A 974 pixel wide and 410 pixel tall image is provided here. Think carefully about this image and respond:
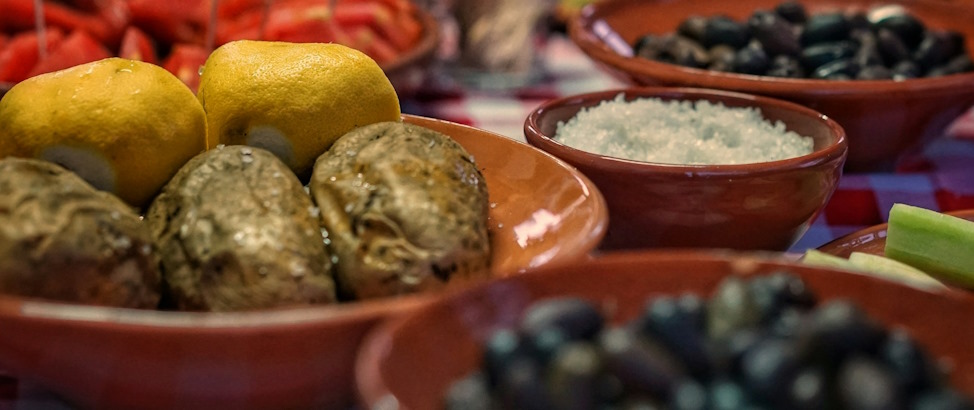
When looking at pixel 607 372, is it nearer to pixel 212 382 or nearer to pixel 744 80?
pixel 212 382

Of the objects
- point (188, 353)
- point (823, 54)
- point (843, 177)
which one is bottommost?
point (843, 177)

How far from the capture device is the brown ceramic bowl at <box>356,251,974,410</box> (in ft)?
1.56

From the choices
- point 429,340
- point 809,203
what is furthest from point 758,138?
point 429,340

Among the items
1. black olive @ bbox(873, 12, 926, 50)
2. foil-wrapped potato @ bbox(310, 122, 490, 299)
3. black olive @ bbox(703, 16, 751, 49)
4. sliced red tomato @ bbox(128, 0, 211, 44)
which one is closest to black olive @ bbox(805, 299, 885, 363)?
foil-wrapped potato @ bbox(310, 122, 490, 299)

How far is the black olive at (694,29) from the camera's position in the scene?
1372 mm

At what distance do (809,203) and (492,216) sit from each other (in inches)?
11.6

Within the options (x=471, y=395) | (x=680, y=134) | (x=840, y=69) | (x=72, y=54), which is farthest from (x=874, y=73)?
(x=72, y=54)

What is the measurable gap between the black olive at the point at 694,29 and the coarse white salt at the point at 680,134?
1.12 ft

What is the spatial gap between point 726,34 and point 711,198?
0.56 meters

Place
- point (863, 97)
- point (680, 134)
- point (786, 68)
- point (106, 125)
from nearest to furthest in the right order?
point (106, 125)
point (680, 134)
point (863, 97)
point (786, 68)

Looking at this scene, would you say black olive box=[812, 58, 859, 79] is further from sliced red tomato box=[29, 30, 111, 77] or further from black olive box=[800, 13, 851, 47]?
sliced red tomato box=[29, 30, 111, 77]

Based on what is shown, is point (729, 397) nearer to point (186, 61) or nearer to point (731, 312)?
point (731, 312)

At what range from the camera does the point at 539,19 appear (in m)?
1.73

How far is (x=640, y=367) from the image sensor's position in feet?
1.42
